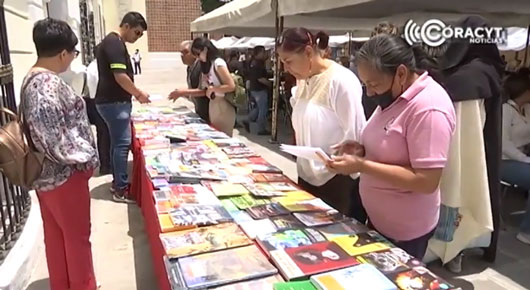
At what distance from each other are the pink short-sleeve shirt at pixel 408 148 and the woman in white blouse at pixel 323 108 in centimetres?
25

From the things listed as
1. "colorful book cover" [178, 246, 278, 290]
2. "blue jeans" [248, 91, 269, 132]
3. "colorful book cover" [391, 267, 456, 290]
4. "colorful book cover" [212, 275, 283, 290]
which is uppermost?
"colorful book cover" [178, 246, 278, 290]

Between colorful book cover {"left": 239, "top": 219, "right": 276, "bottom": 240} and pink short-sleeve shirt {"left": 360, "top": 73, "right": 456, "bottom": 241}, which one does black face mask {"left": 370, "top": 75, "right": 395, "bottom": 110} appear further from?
colorful book cover {"left": 239, "top": 219, "right": 276, "bottom": 240}

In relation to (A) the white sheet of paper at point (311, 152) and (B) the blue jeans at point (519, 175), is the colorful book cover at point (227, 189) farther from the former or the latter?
(B) the blue jeans at point (519, 175)

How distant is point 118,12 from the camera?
2259cm

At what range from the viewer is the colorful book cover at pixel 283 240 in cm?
146

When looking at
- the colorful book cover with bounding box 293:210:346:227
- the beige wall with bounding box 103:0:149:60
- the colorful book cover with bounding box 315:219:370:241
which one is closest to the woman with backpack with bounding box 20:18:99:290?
the colorful book cover with bounding box 293:210:346:227

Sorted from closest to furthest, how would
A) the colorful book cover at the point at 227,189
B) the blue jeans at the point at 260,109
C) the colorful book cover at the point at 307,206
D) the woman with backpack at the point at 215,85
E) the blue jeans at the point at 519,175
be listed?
the colorful book cover at the point at 307,206 → the colorful book cover at the point at 227,189 → the blue jeans at the point at 519,175 → the woman with backpack at the point at 215,85 → the blue jeans at the point at 260,109

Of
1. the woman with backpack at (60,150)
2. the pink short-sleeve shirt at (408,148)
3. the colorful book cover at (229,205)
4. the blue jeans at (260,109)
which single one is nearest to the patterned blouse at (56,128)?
the woman with backpack at (60,150)

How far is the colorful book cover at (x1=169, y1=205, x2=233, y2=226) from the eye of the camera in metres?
1.67

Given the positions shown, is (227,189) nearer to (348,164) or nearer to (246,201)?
(246,201)

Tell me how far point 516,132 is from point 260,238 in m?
2.97

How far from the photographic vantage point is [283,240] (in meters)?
1.51

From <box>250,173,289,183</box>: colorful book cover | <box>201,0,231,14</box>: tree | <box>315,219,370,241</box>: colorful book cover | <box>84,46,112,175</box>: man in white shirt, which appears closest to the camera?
<box>315,219,370,241</box>: colorful book cover

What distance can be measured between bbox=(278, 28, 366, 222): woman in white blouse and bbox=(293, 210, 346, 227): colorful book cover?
12.2 inches
